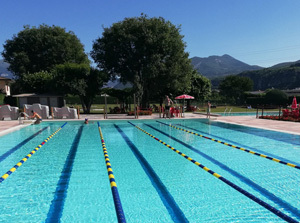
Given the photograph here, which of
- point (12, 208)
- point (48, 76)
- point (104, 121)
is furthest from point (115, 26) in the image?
point (12, 208)

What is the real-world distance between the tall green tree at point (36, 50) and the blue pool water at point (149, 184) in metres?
29.0

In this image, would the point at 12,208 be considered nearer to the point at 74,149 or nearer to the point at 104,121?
the point at 74,149

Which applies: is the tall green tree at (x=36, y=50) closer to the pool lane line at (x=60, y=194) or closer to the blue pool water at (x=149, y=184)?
the blue pool water at (x=149, y=184)

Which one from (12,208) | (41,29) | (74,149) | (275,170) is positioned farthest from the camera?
(41,29)

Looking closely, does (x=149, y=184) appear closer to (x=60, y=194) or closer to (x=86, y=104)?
(x=60, y=194)

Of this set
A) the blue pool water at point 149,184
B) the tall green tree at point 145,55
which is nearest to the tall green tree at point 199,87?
the tall green tree at point 145,55

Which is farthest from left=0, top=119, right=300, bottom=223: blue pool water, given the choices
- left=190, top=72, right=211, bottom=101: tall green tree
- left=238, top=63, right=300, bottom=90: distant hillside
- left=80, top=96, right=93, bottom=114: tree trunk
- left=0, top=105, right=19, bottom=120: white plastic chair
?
left=238, top=63, right=300, bottom=90: distant hillside

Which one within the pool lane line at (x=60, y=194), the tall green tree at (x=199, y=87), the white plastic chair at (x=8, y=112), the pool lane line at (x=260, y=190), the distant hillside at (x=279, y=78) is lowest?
the pool lane line at (x=260, y=190)

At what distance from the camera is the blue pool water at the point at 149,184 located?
13.2 ft

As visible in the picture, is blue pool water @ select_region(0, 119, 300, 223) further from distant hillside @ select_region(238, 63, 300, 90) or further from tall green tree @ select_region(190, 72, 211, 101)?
distant hillside @ select_region(238, 63, 300, 90)

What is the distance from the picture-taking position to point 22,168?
6566 mm

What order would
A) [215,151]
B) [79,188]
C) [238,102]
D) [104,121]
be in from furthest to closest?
[238,102]
[104,121]
[215,151]
[79,188]

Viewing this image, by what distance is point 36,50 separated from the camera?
34906 mm

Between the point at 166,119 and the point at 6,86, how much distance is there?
4644 centimetres
